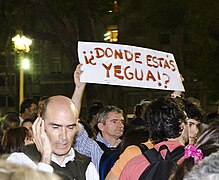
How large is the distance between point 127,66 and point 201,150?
3767 mm

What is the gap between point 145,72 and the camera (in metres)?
6.91

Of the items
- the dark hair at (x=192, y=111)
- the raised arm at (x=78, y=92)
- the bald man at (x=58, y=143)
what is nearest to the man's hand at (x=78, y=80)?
the raised arm at (x=78, y=92)

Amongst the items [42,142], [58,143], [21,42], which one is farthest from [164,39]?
[42,142]

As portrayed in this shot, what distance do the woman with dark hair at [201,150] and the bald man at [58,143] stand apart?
1.34 metres

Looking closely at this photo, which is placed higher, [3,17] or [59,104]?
[3,17]

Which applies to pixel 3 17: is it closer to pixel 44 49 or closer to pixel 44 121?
pixel 44 121

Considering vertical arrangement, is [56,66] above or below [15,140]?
above

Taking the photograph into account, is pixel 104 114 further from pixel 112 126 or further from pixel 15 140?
pixel 15 140

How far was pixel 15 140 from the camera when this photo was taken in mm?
6309

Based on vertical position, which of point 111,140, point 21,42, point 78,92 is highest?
point 21,42

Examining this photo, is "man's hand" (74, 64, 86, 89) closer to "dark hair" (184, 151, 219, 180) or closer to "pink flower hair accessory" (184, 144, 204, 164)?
"pink flower hair accessory" (184, 144, 204, 164)

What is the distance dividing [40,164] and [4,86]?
53608mm

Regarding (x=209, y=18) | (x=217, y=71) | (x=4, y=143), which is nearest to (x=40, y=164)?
(x=4, y=143)

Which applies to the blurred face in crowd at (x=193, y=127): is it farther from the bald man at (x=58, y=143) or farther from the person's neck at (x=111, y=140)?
the bald man at (x=58, y=143)
